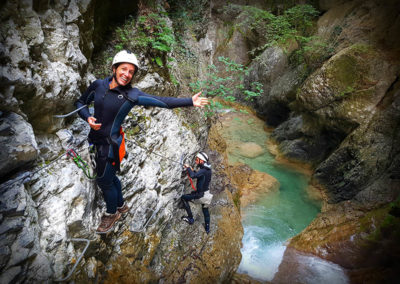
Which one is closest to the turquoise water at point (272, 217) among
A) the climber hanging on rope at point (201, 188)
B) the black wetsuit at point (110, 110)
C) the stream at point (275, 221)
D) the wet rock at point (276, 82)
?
the stream at point (275, 221)

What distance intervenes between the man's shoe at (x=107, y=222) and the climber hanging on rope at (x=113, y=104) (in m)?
0.70

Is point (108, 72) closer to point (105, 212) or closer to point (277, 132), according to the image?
point (105, 212)

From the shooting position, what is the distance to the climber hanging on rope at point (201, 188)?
5203 mm

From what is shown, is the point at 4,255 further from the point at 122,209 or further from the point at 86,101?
the point at 86,101

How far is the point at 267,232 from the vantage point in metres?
8.70

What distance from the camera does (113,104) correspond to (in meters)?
2.66

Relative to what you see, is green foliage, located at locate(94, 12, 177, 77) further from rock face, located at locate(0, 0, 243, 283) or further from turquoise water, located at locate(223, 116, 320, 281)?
turquoise water, located at locate(223, 116, 320, 281)

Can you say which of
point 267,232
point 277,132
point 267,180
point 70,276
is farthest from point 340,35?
point 70,276

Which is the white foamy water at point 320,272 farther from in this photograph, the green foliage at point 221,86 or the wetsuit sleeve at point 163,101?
the wetsuit sleeve at point 163,101

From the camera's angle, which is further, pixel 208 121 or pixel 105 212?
pixel 208 121

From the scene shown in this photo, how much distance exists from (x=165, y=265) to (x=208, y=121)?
4.74 m

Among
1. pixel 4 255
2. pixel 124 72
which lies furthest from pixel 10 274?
pixel 124 72

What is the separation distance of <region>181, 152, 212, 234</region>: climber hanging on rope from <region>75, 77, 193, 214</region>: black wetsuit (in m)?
2.31

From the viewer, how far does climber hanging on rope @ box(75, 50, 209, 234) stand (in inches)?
102
